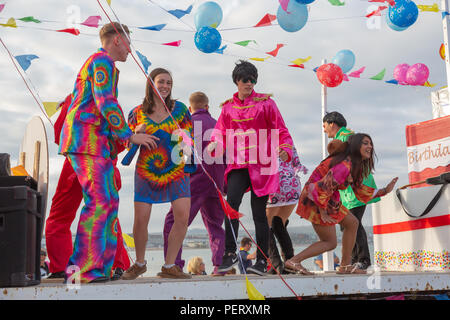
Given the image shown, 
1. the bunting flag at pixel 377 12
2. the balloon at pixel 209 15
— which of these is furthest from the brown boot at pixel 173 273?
the bunting flag at pixel 377 12

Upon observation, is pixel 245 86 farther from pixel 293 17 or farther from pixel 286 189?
pixel 293 17

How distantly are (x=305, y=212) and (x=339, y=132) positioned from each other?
1.17 m

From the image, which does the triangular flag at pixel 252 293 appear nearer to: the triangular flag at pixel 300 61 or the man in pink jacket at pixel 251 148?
the man in pink jacket at pixel 251 148

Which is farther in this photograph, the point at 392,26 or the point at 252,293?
the point at 392,26

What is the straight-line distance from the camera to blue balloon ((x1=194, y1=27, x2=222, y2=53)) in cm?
486

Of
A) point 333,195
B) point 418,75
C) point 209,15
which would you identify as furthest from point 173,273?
point 418,75

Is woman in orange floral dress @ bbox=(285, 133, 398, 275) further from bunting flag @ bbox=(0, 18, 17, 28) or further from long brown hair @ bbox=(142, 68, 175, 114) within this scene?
bunting flag @ bbox=(0, 18, 17, 28)

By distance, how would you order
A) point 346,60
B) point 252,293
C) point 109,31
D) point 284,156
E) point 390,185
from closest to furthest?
Answer: point 252,293
point 109,31
point 284,156
point 390,185
point 346,60

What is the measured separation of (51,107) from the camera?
324cm

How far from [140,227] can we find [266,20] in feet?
10.2

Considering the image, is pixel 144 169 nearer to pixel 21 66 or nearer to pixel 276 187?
pixel 276 187

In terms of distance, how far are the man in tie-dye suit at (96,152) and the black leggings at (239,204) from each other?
2.75 ft

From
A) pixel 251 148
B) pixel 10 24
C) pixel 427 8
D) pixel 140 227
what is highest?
pixel 427 8

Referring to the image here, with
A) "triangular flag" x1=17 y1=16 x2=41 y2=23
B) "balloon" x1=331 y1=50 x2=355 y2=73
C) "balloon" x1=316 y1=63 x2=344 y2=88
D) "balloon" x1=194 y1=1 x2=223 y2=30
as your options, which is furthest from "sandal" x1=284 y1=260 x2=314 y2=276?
"balloon" x1=331 y1=50 x2=355 y2=73
